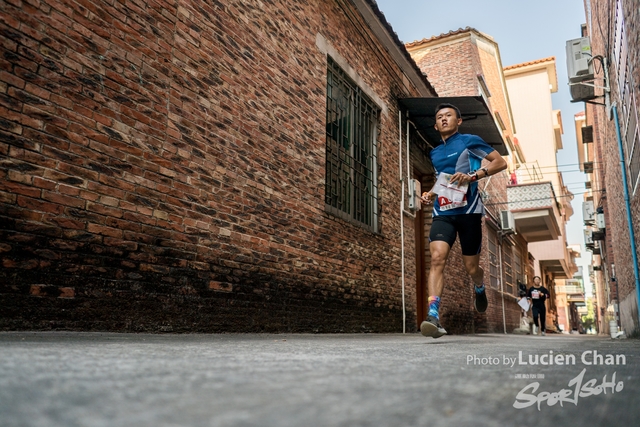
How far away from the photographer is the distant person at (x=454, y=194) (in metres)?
4.02

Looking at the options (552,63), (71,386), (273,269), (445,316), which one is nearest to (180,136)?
(273,269)

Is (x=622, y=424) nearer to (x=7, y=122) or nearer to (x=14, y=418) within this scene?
(x=14, y=418)

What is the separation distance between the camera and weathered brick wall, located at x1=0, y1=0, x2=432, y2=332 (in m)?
2.77

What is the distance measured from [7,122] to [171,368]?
91.5 inches

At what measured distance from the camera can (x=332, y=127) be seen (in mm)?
6770

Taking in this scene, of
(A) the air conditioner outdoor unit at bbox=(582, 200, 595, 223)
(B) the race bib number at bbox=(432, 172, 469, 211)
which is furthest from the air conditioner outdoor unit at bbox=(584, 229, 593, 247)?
(B) the race bib number at bbox=(432, 172, 469, 211)

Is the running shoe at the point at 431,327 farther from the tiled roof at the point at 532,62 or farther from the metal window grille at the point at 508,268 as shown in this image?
the tiled roof at the point at 532,62

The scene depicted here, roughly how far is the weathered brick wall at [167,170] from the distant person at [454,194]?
65.6 inches

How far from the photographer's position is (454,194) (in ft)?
13.5

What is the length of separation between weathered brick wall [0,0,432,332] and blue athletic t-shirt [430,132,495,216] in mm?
1741

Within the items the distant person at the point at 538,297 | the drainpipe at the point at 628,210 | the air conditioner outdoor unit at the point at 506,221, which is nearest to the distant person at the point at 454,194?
the drainpipe at the point at 628,210

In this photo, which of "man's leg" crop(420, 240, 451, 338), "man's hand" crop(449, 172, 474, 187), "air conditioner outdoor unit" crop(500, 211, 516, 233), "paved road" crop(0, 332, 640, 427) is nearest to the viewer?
"paved road" crop(0, 332, 640, 427)

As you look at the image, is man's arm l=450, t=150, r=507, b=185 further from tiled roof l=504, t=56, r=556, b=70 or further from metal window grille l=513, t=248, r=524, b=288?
tiled roof l=504, t=56, r=556, b=70

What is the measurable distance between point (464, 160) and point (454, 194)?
1.14ft
